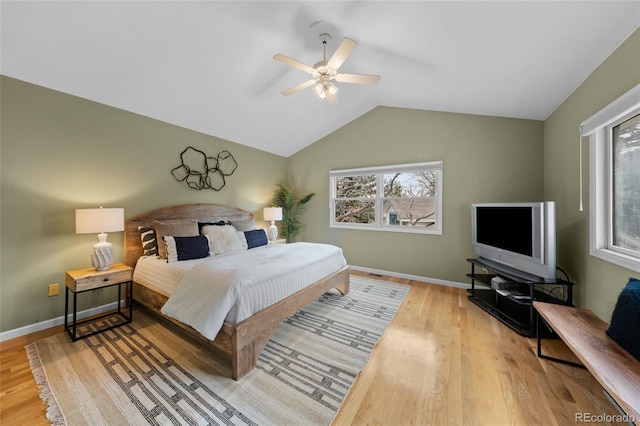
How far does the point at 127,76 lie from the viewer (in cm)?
247

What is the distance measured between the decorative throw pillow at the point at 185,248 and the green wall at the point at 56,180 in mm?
780

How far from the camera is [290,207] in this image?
5.19m

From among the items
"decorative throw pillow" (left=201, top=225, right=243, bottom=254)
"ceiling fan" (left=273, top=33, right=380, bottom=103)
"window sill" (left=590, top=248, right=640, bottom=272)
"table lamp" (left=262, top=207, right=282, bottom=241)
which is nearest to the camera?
"window sill" (left=590, top=248, right=640, bottom=272)

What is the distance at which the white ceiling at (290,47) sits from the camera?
1772 mm

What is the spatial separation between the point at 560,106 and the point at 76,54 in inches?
194

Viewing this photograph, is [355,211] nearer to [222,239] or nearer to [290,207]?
[290,207]

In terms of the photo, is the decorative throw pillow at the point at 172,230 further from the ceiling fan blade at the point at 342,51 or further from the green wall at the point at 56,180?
the ceiling fan blade at the point at 342,51

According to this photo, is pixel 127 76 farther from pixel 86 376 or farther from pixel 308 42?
pixel 86 376

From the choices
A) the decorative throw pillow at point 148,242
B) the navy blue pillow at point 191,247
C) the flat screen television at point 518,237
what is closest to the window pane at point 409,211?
the flat screen television at point 518,237

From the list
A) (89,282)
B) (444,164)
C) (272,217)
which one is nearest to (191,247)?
(89,282)

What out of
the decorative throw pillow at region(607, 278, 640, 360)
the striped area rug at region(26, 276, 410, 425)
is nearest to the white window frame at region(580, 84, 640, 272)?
the decorative throw pillow at region(607, 278, 640, 360)

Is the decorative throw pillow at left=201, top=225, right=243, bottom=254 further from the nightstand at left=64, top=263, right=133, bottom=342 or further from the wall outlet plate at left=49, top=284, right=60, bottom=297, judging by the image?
the wall outlet plate at left=49, top=284, right=60, bottom=297

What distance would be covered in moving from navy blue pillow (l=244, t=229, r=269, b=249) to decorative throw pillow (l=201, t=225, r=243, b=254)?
0.18 meters

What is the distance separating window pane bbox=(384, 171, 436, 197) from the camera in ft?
13.0
